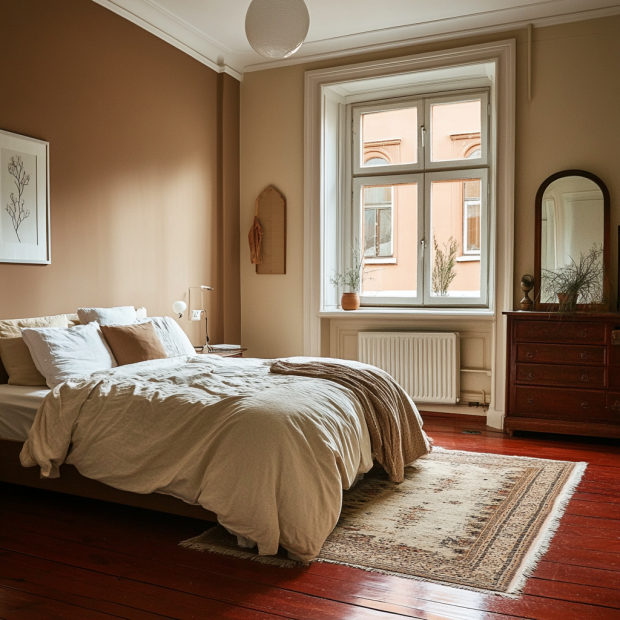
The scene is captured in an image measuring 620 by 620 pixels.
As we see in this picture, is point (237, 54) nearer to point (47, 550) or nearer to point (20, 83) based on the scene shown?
point (20, 83)

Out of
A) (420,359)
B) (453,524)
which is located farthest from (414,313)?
(453,524)

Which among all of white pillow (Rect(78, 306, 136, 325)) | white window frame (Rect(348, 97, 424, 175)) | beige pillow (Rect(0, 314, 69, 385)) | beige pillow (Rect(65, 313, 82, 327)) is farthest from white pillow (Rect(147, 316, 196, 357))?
white window frame (Rect(348, 97, 424, 175))

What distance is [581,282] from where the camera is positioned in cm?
456

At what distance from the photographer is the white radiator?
5.19 metres

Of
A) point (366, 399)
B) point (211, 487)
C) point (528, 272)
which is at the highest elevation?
point (528, 272)

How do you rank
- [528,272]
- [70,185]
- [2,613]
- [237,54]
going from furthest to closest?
[237,54] → [528,272] → [70,185] → [2,613]

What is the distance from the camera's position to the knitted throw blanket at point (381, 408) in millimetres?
3193

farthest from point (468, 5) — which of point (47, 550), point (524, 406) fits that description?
point (47, 550)

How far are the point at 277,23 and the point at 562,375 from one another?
2953 millimetres

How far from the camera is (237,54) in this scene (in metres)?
5.54

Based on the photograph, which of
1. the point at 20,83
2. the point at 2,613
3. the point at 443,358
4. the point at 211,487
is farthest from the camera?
the point at 443,358

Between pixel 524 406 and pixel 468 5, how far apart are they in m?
2.91

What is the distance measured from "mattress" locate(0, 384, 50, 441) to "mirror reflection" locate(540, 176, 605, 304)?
3.52 meters

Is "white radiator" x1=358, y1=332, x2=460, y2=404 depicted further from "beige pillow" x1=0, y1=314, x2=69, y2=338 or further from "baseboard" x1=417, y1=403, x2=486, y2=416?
"beige pillow" x1=0, y1=314, x2=69, y2=338
